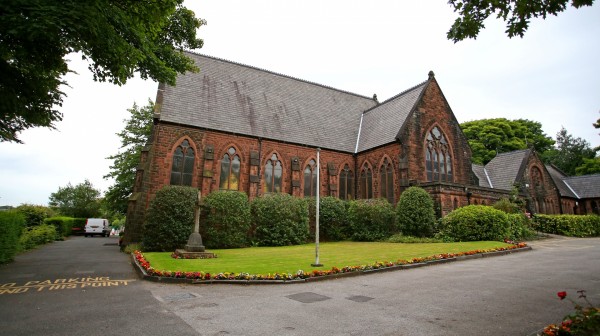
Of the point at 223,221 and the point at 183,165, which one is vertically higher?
the point at 183,165

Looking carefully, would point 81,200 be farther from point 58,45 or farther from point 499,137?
point 499,137

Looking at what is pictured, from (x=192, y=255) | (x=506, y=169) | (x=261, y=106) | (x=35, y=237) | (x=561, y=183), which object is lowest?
(x=192, y=255)

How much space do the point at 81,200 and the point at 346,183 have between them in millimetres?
50100

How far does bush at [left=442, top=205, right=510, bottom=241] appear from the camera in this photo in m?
17.5

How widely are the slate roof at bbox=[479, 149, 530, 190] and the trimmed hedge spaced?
3672 millimetres

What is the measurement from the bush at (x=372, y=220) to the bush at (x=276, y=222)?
13.0 feet

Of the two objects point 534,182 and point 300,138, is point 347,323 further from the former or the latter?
point 534,182

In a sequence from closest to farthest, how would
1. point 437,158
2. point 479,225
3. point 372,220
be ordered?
1. point 479,225
2. point 372,220
3. point 437,158

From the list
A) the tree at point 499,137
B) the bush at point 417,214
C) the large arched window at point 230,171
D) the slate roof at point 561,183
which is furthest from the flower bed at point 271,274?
the tree at point 499,137

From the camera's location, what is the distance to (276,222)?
19.5 meters

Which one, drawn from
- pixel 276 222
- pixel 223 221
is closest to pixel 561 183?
pixel 276 222

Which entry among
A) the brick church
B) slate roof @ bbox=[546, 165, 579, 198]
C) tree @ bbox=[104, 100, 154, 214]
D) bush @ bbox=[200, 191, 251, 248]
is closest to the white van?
tree @ bbox=[104, 100, 154, 214]

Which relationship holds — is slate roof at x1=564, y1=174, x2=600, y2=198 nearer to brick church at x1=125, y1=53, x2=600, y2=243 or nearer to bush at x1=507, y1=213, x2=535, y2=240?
brick church at x1=125, y1=53, x2=600, y2=243

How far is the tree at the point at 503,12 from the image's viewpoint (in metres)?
5.10
